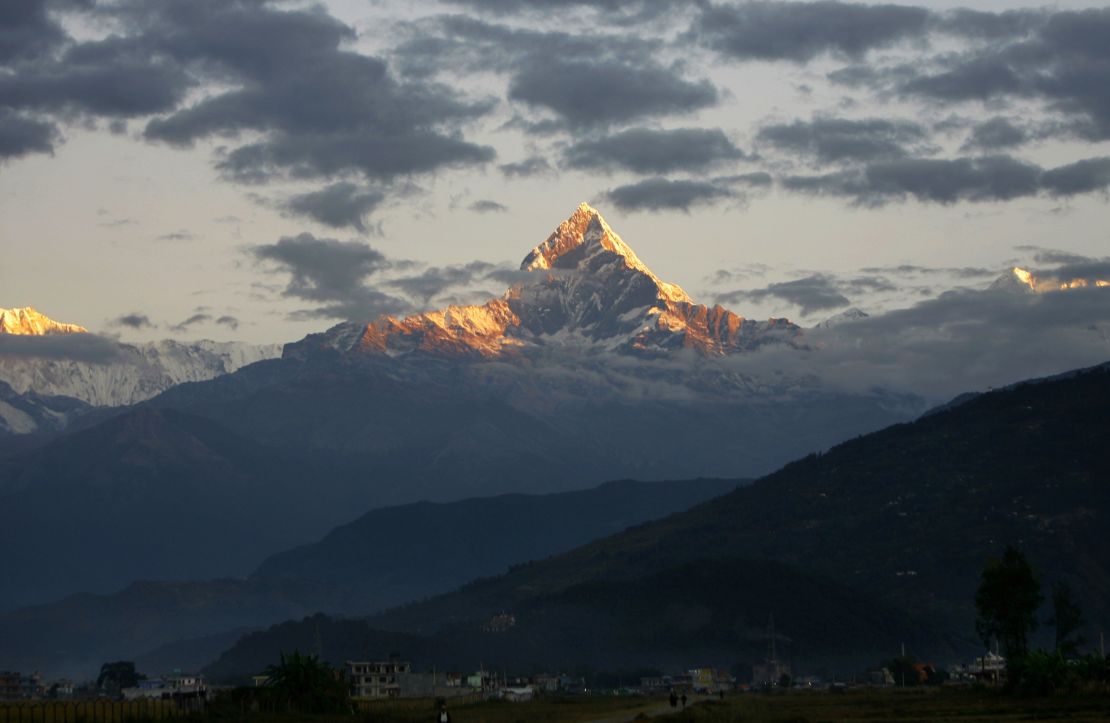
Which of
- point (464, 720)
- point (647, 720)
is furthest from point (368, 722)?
point (647, 720)

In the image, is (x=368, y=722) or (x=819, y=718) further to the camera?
(x=819, y=718)

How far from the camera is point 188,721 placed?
570ft

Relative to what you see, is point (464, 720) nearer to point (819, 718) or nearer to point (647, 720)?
point (647, 720)

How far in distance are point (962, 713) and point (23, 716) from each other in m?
90.6

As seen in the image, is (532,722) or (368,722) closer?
(368,722)

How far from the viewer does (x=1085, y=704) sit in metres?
192

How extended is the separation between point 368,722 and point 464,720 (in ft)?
49.4

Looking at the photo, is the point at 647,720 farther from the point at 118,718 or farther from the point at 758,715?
the point at 118,718

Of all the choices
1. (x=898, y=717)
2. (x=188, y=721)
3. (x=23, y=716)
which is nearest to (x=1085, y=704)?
(x=898, y=717)

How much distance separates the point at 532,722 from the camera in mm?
199750

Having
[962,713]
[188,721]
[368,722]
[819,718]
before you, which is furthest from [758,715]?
[188,721]

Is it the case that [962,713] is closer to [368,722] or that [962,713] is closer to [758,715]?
[758,715]

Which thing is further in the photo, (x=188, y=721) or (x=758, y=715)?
(x=758, y=715)

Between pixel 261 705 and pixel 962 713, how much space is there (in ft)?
228
